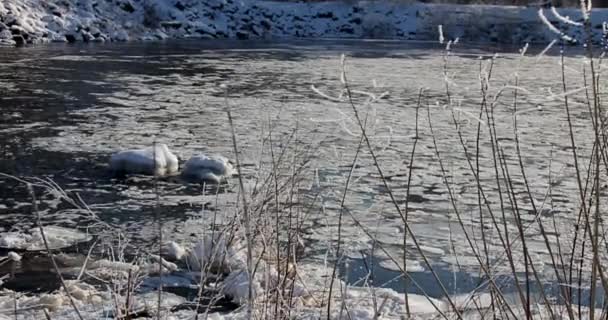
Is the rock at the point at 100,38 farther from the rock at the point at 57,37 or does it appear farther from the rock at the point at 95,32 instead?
the rock at the point at 57,37

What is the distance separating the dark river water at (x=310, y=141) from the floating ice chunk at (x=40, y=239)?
0.27m

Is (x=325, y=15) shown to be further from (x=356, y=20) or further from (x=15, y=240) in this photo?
(x=15, y=240)

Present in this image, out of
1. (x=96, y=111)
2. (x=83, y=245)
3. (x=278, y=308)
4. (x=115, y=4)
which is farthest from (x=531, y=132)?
(x=115, y=4)

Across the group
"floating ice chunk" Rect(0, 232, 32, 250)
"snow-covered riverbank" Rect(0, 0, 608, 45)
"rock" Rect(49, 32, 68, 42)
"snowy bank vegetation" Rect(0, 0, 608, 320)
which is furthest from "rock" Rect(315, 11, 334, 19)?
"floating ice chunk" Rect(0, 232, 32, 250)

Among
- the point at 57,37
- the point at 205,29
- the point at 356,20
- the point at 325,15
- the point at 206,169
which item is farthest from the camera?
the point at 325,15

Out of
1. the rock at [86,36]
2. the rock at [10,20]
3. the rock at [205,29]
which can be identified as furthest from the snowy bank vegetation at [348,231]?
the rock at [205,29]

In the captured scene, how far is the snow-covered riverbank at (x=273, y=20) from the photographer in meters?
29.2

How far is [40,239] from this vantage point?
16.8 feet

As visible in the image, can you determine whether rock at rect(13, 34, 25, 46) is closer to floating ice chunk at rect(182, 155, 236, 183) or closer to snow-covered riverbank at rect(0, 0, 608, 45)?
snow-covered riverbank at rect(0, 0, 608, 45)

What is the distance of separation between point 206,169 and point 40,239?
7.08 feet

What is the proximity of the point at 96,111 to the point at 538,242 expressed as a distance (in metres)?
7.26

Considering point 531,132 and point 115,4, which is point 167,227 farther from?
point 115,4

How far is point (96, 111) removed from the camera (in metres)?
10.9

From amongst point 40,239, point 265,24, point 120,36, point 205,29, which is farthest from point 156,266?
point 265,24
